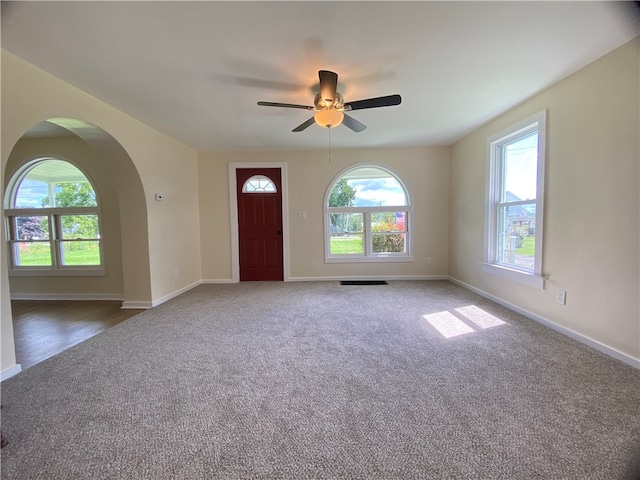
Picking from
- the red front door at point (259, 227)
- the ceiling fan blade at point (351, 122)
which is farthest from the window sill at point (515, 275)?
the red front door at point (259, 227)

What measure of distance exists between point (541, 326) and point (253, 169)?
15.0 ft

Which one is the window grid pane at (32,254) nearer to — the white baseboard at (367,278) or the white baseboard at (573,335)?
the white baseboard at (367,278)

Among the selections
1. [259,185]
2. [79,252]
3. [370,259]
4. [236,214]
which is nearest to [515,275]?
[370,259]

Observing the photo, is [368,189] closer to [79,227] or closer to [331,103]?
[331,103]

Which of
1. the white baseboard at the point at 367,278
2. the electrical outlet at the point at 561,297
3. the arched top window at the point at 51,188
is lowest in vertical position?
the white baseboard at the point at 367,278

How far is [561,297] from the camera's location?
2490mm

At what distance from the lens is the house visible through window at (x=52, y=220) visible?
3938 millimetres

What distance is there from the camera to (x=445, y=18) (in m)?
1.65

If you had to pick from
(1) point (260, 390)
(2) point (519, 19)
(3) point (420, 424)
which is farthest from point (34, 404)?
(2) point (519, 19)

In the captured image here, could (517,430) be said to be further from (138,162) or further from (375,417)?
(138,162)

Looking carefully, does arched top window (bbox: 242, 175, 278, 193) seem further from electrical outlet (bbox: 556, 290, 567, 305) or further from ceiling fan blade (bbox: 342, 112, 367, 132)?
electrical outlet (bbox: 556, 290, 567, 305)

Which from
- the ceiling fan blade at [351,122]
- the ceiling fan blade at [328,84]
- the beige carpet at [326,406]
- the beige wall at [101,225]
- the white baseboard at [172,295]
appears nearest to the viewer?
the beige carpet at [326,406]

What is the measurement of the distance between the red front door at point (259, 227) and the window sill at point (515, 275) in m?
3.30

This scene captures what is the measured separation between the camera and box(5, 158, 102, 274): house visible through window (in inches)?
155
